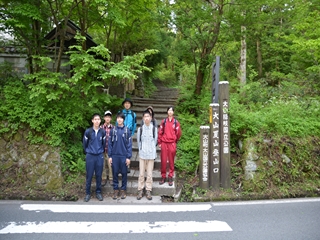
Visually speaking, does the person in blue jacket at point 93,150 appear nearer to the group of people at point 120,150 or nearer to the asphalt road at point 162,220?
the group of people at point 120,150

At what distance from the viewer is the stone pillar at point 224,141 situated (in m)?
5.77

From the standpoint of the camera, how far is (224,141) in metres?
5.81

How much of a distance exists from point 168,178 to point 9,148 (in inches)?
177

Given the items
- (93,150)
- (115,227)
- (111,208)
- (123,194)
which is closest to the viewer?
(115,227)

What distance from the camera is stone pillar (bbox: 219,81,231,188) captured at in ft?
18.9

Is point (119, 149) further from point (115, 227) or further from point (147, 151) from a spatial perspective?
point (115, 227)

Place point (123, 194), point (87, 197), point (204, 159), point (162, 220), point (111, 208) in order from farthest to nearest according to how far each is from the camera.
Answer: point (204, 159)
point (123, 194)
point (87, 197)
point (111, 208)
point (162, 220)

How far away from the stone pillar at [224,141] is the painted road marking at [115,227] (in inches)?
64.2

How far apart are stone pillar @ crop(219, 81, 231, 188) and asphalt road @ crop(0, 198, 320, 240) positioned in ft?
2.39

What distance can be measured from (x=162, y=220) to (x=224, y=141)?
2.63 meters

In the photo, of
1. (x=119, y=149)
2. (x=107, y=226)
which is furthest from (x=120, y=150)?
(x=107, y=226)

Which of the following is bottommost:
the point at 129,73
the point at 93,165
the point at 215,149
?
the point at 93,165

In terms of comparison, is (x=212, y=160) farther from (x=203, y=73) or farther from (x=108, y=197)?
(x=203, y=73)

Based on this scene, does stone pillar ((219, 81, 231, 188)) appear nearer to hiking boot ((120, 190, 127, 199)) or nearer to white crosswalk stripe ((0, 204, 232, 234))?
white crosswalk stripe ((0, 204, 232, 234))
